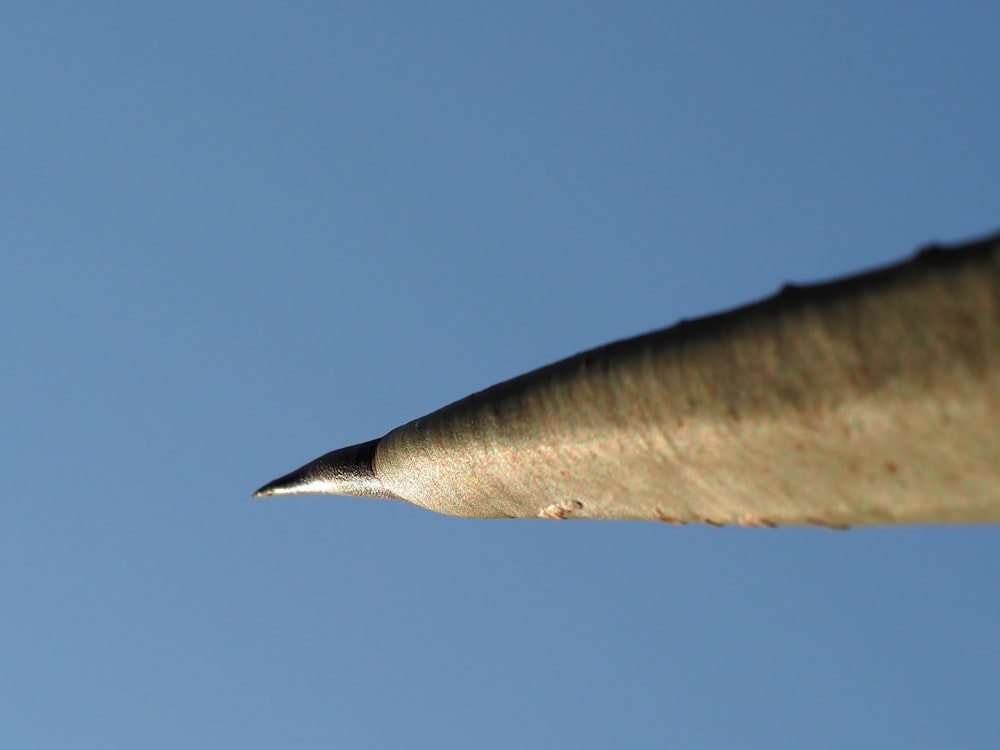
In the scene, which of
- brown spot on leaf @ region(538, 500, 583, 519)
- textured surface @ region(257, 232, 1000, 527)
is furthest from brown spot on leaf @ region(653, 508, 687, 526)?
brown spot on leaf @ region(538, 500, 583, 519)

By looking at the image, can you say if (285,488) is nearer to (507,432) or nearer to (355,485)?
(355,485)

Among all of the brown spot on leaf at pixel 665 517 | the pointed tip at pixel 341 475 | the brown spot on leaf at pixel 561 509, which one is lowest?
the brown spot on leaf at pixel 665 517

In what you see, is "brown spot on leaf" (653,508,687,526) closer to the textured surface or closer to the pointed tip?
the textured surface

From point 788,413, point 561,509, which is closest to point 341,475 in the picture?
point 561,509

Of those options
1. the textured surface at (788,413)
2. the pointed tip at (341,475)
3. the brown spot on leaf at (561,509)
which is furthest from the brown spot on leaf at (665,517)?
the pointed tip at (341,475)

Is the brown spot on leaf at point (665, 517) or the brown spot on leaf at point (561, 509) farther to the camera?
the brown spot on leaf at point (561, 509)

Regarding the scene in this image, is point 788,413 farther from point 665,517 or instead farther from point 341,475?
point 341,475

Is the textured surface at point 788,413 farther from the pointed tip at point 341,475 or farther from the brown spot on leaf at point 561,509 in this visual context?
the pointed tip at point 341,475

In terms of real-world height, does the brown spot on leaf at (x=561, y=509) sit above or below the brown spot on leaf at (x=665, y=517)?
above
